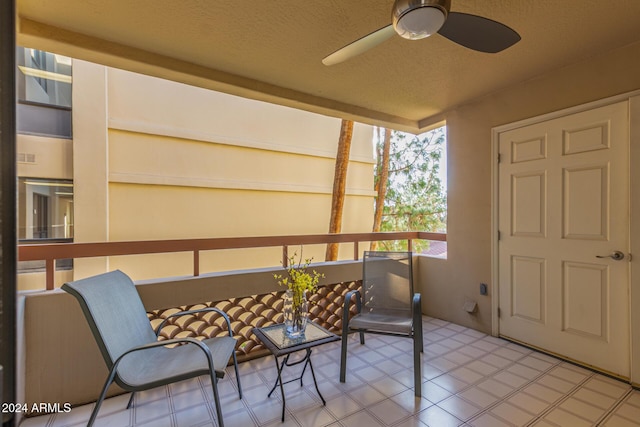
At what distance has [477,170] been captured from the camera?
129 inches

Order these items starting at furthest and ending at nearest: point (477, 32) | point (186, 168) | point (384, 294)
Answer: point (186, 168) < point (384, 294) < point (477, 32)

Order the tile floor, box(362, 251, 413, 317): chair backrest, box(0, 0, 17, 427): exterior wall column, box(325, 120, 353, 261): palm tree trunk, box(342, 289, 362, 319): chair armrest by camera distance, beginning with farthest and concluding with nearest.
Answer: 1. box(325, 120, 353, 261): palm tree trunk
2. box(362, 251, 413, 317): chair backrest
3. box(342, 289, 362, 319): chair armrest
4. the tile floor
5. box(0, 0, 17, 427): exterior wall column

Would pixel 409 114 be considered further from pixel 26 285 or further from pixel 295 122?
pixel 26 285

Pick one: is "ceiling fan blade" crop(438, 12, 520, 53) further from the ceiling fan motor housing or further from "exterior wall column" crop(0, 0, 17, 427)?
"exterior wall column" crop(0, 0, 17, 427)

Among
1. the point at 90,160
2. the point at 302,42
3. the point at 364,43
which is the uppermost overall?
the point at 302,42

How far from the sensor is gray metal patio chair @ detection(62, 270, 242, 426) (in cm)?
157

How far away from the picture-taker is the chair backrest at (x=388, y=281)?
2.81 meters

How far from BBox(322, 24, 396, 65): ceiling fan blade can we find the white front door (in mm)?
2062

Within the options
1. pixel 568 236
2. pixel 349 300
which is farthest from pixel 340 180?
pixel 568 236

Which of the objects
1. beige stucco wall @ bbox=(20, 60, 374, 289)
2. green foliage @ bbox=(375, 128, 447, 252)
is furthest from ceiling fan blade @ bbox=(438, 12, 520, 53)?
green foliage @ bbox=(375, 128, 447, 252)

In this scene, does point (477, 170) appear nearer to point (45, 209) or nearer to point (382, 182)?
point (382, 182)

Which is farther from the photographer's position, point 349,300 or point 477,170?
point 477,170

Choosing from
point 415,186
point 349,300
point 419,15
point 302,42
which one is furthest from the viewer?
point 415,186

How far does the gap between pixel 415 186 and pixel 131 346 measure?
25.6ft
